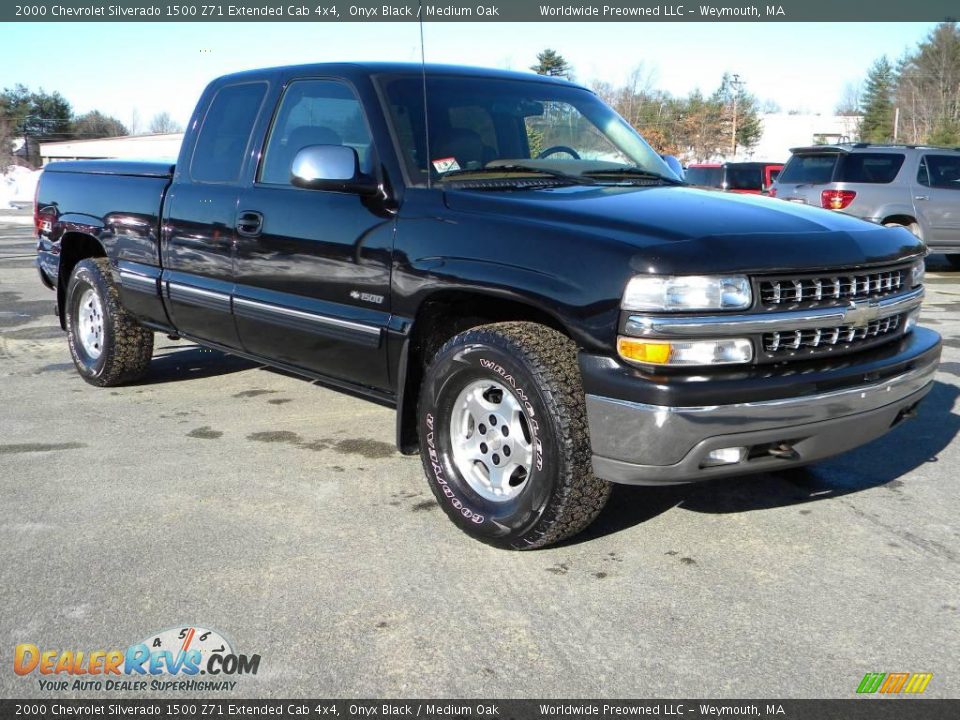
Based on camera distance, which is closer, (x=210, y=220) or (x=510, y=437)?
(x=510, y=437)

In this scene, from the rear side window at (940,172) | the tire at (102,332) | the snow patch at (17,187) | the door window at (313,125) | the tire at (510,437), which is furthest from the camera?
the snow patch at (17,187)

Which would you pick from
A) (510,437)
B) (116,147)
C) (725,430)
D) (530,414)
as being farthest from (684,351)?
(116,147)

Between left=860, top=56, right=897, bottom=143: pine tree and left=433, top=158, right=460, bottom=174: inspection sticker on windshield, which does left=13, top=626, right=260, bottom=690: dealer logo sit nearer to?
left=433, top=158, right=460, bottom=174: inspection sticker on windshield

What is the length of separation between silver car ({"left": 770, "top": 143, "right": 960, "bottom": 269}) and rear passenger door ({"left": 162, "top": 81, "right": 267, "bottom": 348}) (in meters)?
9.93

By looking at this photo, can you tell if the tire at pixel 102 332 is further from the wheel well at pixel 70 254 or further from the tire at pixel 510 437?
the tire at pixel 510 437

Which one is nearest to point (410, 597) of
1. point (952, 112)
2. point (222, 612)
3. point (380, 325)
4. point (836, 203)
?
point (222, 612)

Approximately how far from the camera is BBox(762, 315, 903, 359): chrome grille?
10.7 feet

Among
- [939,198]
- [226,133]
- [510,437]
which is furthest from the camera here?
[939,198]

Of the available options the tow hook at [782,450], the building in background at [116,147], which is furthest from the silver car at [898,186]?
the building in background at [116,147]

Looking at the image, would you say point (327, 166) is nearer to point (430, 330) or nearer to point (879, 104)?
point (430, 330)

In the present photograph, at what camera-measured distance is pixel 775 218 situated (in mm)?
3596

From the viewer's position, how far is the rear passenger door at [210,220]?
197 inches

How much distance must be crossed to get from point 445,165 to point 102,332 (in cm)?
323

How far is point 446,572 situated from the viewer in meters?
3.46
